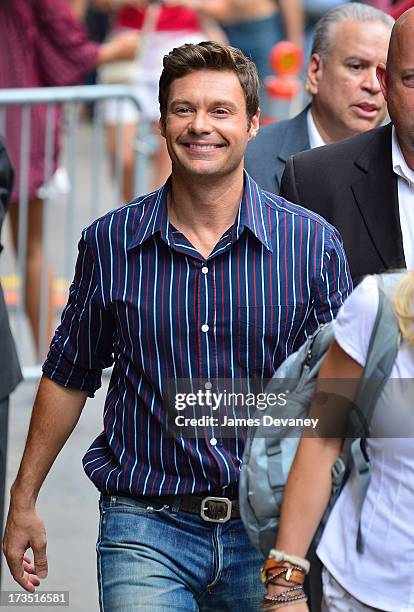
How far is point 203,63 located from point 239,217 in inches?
15.8

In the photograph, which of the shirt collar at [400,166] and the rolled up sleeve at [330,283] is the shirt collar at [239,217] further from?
the shirt collar at [400,166]

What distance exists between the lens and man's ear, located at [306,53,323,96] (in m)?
5.68

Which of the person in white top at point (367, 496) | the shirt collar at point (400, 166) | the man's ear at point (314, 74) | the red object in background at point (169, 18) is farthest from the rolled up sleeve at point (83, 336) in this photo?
the red object in background at point (169, 18)

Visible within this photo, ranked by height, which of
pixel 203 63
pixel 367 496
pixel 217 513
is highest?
pixel 203 63

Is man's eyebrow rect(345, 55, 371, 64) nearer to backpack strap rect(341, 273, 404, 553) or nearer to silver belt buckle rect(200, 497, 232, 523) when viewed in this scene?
silver belt buckle rect(200, 497, 232, 523)

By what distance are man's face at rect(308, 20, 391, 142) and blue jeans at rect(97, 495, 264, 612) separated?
2.20m

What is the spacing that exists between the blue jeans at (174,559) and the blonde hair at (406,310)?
93 centimetres

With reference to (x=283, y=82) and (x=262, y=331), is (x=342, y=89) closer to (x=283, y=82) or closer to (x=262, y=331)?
(x=262, y=331)

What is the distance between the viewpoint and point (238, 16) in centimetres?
1182

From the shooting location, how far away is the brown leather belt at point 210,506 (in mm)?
3682

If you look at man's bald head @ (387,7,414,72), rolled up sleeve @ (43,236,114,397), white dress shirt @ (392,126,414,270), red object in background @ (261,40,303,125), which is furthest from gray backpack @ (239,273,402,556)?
red object in background @ (261,40,303,125)

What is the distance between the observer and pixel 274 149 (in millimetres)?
5312

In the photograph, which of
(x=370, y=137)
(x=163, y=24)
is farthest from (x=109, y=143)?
(x=370, y=137)

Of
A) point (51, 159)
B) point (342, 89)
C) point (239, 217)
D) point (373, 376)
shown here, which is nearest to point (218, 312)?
point (239, 217)
